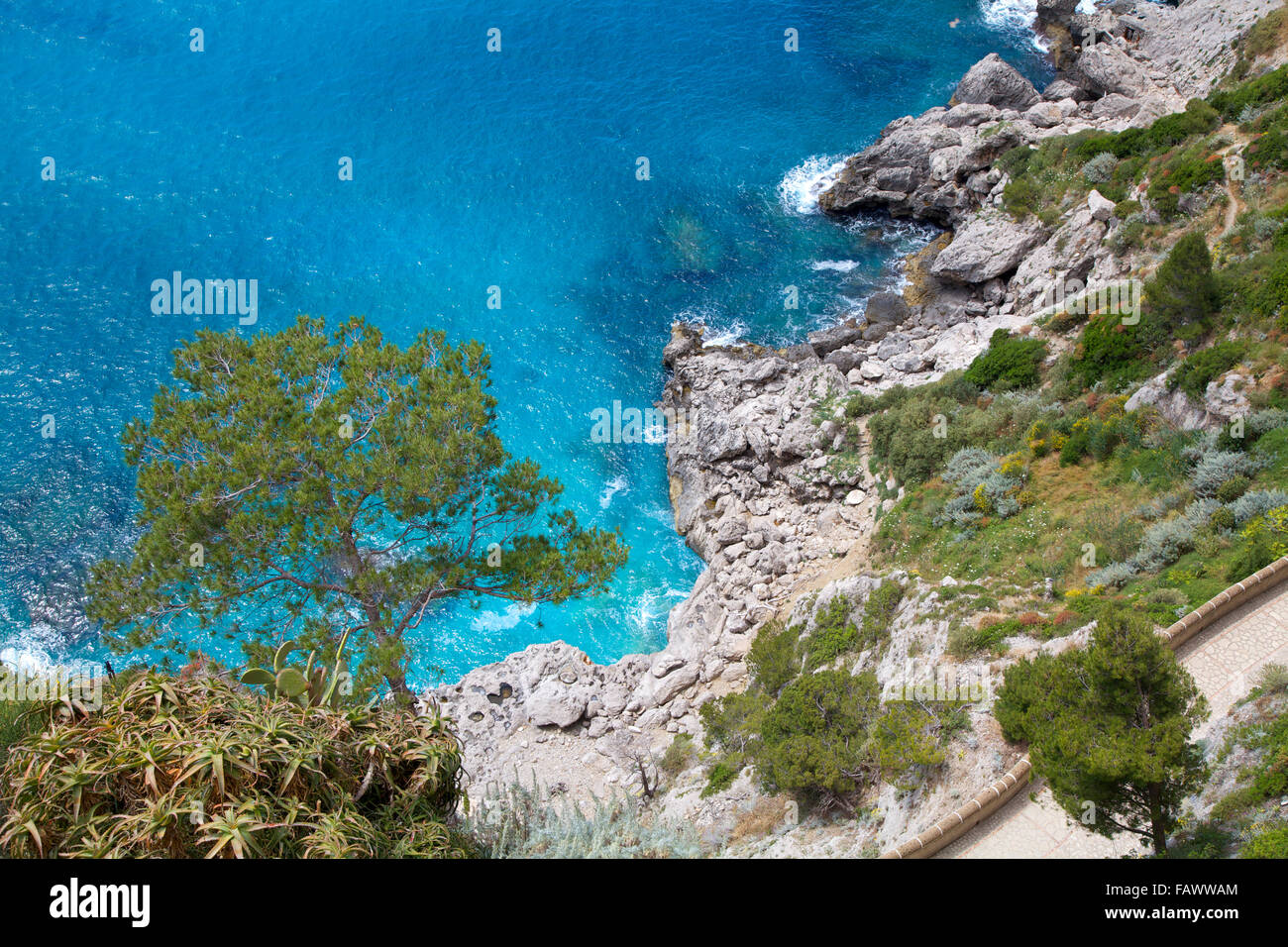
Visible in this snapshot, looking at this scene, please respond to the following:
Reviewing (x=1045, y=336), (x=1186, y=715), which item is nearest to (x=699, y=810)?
(x=1186, y=715)

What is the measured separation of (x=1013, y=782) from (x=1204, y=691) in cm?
415

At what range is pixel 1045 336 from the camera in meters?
30.5

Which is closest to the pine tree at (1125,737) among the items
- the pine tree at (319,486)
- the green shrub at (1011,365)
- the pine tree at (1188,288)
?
the pine tree at (319,486)

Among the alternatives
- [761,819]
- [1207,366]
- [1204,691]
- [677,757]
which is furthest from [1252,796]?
[1207,366]

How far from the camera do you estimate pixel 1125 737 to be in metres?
12.2

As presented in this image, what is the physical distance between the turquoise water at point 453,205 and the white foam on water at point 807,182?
0.65ft

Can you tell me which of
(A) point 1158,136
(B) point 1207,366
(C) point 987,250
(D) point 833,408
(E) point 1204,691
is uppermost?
(A) point 1158,136

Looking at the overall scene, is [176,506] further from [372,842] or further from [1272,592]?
[1272,592]

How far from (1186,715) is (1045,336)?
20.5m

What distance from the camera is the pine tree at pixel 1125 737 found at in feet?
39.3

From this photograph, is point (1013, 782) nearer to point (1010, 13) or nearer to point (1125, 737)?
point (1125, 737)

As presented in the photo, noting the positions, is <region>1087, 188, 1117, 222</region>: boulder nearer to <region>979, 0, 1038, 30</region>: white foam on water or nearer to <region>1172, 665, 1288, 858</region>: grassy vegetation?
<region>1172, 665, 1288, 858</region>: grassy vegetation

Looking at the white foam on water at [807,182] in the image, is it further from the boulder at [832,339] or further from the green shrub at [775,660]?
the green shrub at [775,660]

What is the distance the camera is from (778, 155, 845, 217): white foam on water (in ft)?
150
